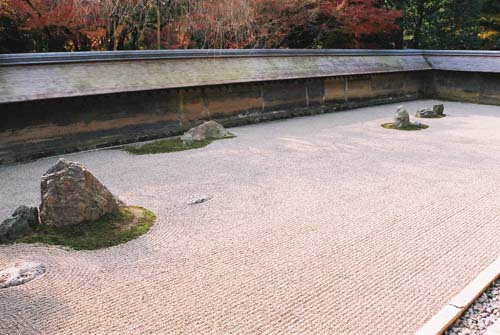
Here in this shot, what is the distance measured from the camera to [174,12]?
13633 millimetres

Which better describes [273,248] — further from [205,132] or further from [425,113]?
[425,113]

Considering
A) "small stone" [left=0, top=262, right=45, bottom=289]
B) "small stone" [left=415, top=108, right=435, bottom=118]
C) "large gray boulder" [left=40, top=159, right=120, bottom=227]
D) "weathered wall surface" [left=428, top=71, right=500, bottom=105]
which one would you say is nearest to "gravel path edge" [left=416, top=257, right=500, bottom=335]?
"small stone" [left=0, top=262, right=45, bottom=289]

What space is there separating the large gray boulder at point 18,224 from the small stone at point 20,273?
649mm

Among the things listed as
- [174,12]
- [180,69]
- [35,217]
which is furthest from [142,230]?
[174,12]

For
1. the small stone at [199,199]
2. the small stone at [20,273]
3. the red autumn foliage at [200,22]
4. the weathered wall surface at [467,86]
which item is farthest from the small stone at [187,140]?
the weathered wall surface at [467,86]

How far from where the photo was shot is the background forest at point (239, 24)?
487 inches

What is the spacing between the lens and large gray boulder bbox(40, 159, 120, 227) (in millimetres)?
4762

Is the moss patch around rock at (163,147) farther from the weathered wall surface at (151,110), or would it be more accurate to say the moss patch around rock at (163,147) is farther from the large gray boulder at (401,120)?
the large gray boulder at (401,120)

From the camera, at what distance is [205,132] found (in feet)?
32.2

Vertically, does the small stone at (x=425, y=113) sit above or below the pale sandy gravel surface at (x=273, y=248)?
above

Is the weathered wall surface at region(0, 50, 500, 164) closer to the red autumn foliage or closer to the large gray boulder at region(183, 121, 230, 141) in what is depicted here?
the large gray boulder at region(183, 121, 230, 141)

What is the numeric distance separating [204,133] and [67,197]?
5222 millimetres

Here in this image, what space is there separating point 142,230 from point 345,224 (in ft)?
7.99

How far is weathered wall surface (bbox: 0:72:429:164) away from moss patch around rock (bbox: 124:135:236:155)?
23.7 inches
